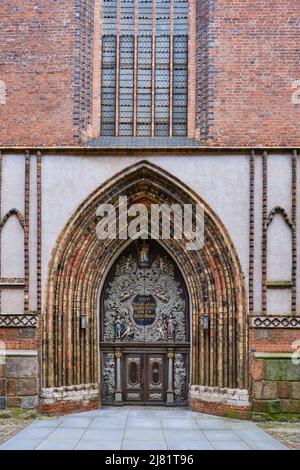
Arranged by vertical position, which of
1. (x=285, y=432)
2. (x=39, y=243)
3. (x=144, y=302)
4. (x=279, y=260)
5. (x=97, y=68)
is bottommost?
(x=285, y=432)

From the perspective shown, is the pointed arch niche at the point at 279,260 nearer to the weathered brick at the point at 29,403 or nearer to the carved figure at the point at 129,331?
the carved figure at the point at 129,331

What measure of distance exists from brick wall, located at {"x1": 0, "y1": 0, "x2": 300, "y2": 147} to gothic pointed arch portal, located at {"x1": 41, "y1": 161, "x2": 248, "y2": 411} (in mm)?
1314

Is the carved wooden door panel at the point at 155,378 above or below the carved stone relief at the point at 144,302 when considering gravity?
below

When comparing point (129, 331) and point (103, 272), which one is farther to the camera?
point (129, 331)

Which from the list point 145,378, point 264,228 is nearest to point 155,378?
point 145,378

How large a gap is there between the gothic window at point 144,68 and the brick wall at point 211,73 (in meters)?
0.61

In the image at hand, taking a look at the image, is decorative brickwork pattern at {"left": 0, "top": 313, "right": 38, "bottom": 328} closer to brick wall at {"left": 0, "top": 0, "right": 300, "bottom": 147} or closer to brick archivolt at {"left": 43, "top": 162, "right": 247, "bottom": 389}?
brick archivolt at {"left": 43, "top": 162, "right": 247, "bottom": 389}

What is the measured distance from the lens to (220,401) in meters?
10.5

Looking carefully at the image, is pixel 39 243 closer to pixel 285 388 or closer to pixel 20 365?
pixel 20 365

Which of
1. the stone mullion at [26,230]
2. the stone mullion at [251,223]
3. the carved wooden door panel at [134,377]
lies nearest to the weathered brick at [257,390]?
the stone mullion at [251,223]

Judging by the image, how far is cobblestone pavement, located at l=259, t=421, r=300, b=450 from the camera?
872 centimetres

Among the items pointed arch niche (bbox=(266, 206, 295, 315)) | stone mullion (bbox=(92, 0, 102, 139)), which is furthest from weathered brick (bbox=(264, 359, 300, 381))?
stone mullion (bbox=(92, 0, 102, 139))

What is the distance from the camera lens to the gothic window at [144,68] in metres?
11.3

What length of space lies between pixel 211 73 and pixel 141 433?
6469 millimetres
